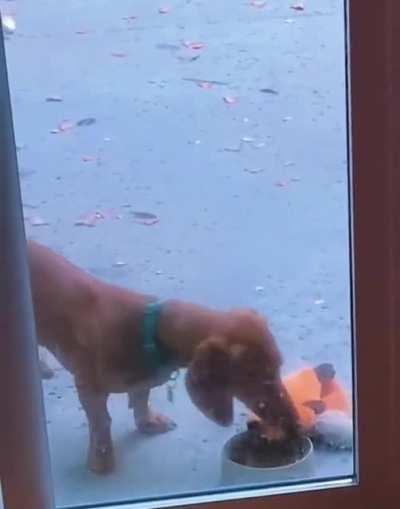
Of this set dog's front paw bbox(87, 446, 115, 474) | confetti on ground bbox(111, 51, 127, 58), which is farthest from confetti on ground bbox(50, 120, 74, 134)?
dog's front paw bbox(87, 446, 115, 474)

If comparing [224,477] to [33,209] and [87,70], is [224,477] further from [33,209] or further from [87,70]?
[87,70]

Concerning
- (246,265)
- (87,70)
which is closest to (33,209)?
(87,70)

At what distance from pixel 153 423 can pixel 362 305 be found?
343mm

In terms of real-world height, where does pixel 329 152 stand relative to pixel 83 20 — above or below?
below

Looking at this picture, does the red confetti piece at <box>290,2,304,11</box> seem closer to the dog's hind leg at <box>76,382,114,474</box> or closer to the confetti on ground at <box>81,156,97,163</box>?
the confetti on ground at <box>81,156,97,163</box>

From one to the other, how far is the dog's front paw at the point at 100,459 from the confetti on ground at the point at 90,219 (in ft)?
1.08

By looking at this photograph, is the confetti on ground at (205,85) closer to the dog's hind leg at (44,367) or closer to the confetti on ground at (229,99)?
the confetti on ground at (229,99)

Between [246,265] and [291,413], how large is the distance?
0.24 metres

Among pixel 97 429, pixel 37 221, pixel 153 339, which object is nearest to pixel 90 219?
pixel 37 221

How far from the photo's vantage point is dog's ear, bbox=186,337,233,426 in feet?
4.85

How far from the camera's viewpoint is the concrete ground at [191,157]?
1.32m

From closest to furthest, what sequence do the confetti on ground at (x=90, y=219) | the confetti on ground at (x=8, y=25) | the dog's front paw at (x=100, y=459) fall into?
the confetti on ground at (x=8, y=25)
the confetti on ground at (x=90, y=219)
the dog's front paw at (x=100, y=459)

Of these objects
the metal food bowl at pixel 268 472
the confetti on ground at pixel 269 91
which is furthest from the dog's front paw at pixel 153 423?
the confetti on ground at pixel 269 91

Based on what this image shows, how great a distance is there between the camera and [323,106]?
4.46ft
